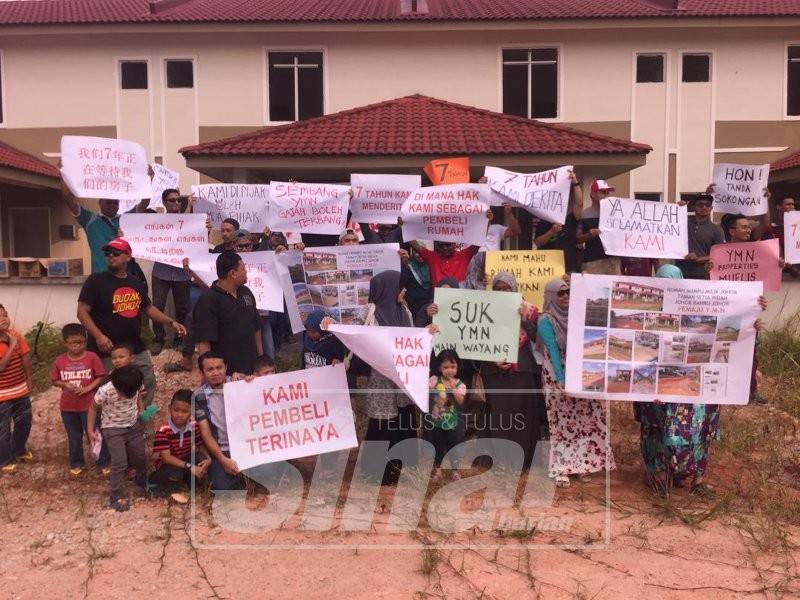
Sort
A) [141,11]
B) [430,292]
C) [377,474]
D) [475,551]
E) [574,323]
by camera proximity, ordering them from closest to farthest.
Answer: [475,551], [574,323], [377,474], [430,292], [141,11]

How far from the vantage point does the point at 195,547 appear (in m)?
4.62

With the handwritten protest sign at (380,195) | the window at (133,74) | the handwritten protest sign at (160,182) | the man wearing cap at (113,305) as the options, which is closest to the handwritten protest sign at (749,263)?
the handwritten protest sign at (380,195)


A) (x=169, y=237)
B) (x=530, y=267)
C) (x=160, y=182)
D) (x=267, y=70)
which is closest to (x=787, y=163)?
(x=267, y=70)

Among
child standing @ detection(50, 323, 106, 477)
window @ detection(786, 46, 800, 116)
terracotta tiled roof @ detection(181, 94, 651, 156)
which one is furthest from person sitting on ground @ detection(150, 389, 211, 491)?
window @ detection(786, 46, 800, 116)

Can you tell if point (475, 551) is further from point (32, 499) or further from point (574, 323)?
point (32, 499)

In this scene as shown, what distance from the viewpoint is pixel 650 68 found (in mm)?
16188

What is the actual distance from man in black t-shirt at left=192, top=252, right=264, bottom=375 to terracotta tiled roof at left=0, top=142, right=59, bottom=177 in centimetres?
1104

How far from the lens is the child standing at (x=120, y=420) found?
17.1 feet

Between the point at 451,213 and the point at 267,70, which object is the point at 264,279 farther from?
the point at 267,70

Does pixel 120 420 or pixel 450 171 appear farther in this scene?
pixel 450 171

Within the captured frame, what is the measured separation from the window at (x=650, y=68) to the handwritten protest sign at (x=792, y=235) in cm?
1011

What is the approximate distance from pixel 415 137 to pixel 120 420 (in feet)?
28.6

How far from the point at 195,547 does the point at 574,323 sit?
2.93m

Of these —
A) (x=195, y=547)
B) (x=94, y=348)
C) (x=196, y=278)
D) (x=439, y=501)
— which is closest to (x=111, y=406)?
(x=94, y=348)
